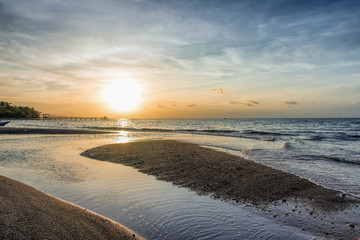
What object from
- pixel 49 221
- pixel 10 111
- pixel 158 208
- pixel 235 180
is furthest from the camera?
pixel 10 111

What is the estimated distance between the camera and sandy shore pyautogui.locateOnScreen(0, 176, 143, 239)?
473cm

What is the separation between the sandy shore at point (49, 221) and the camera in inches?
186

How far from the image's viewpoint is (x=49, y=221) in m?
5.39

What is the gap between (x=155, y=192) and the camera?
28.0 feet

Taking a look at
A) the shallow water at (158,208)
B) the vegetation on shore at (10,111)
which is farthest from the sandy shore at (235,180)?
the vegetation on shore at (10,111)

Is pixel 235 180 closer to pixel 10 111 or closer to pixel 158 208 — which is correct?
pixel 158 208

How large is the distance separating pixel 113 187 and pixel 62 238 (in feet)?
14.4

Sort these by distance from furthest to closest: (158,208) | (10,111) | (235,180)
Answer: (10,111)
(235,180)
(158,208)

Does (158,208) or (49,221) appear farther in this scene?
(158,208)

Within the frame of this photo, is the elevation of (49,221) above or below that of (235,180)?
above

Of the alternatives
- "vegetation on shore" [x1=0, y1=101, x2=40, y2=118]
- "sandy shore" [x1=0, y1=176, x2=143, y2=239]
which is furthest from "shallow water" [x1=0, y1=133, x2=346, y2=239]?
"vegetation on shore" [x1=0, y1=101, x2=40, y2=118]

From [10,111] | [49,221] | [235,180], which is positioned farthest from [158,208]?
[10,111]

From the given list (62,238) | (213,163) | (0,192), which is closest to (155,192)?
(62,238)

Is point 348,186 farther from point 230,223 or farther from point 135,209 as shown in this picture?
point 135,209
